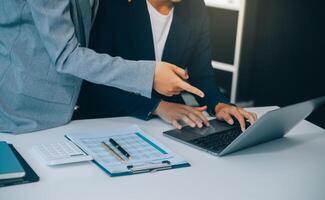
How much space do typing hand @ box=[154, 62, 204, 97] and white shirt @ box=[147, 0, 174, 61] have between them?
1.48 ft

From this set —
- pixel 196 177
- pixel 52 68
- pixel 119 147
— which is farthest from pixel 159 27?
pixel 196 177

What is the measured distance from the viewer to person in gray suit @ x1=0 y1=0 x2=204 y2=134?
1.48m

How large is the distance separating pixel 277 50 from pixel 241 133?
7.42 feet

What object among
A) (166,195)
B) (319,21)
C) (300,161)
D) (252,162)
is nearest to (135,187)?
(166,195)

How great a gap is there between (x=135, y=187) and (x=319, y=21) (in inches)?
97.8

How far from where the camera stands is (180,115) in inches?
70.2

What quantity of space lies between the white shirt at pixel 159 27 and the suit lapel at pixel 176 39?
2cm

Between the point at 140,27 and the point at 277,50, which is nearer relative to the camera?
the point at 140,27

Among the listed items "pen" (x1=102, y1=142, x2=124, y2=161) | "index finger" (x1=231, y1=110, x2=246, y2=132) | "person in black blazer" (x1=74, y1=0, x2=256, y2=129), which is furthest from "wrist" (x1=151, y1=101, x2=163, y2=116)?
"pen" (x1=102, y1=142, x2=124, y2=161)

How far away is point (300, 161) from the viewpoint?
5.11 ft

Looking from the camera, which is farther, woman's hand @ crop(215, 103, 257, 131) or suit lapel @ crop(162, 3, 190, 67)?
suit lapel @ crop(162, 3, 190, 67)

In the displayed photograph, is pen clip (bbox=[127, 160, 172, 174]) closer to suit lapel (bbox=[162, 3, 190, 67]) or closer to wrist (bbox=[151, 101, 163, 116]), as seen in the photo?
wrist (bbox=[151, 101, 163, 116])

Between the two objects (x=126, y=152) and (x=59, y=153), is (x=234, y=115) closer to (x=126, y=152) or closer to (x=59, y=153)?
(x=126, y=152)

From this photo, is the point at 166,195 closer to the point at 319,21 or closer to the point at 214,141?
the point at 214,141
